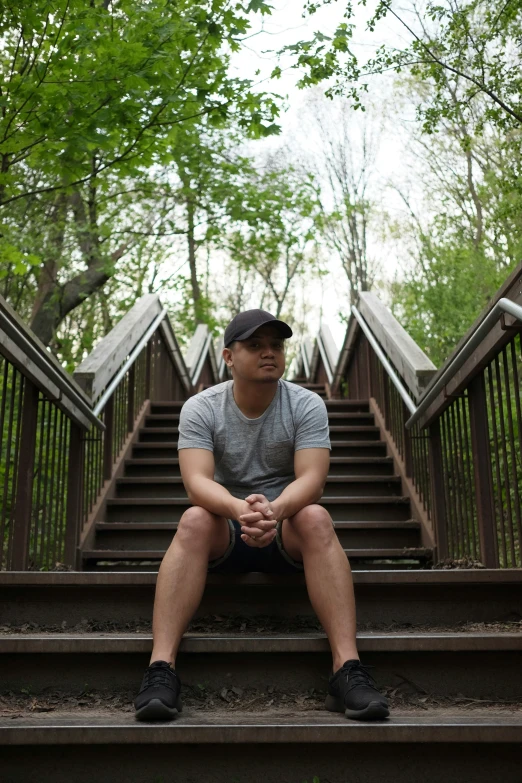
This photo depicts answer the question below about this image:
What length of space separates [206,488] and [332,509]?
7.45 feet

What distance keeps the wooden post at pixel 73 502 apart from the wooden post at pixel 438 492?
1842 mm

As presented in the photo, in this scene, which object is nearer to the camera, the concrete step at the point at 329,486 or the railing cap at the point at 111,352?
the railing cap at the point at 111,352

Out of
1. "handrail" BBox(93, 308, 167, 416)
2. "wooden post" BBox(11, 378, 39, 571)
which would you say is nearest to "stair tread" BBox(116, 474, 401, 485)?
"handrail" BBox(93, 308, 167, 416)

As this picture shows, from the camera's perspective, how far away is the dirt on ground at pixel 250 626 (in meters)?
2.60

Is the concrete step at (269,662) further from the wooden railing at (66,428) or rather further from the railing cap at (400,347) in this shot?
the railing cap at (400,347)

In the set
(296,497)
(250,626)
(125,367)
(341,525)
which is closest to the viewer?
(296,497)

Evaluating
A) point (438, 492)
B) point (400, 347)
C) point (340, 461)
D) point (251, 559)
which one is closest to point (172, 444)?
point (340, 461)

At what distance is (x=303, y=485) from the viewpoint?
97.7 inches

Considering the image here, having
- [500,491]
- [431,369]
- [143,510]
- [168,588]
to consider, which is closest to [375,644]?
[168,588]

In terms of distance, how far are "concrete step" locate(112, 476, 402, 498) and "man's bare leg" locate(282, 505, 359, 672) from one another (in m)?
2.42

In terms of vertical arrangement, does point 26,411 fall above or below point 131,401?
below

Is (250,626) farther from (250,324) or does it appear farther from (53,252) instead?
(53,252)

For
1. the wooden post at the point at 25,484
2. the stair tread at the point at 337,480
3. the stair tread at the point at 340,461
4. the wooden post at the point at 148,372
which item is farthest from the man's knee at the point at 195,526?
the wooden post at the point at 148,372

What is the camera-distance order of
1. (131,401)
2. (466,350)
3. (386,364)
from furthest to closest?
(131,401)
(386,364)
(466,350)
